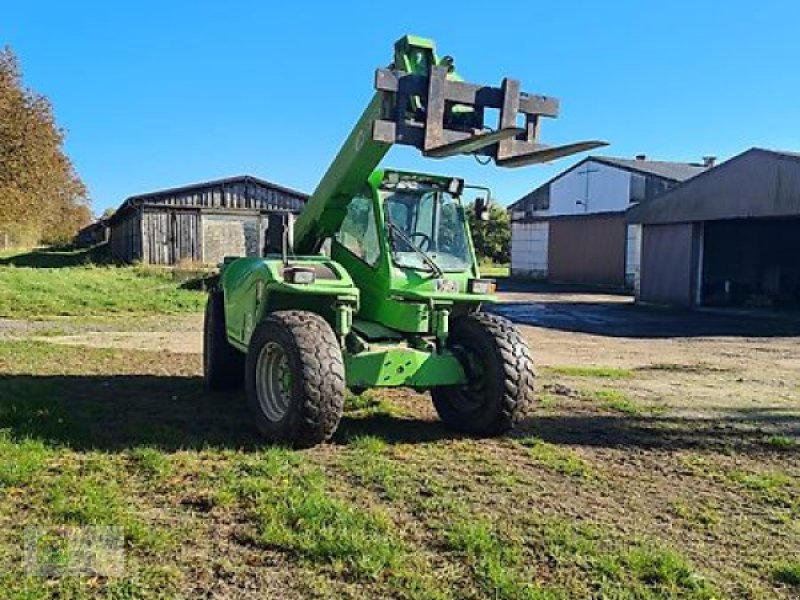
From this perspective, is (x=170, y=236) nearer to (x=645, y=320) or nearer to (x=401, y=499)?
(x=645, y=320)

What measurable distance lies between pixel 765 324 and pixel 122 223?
27.6m

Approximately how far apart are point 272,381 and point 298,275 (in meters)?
0.92

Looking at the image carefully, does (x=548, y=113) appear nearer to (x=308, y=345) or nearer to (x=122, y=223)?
(x=308, y=345)

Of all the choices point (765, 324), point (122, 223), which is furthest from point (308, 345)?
point (122, 223)

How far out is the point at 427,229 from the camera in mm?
6750

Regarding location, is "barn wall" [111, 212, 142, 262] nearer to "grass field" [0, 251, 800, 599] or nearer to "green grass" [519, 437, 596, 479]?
"grass field" [0, 251, 800, 599]

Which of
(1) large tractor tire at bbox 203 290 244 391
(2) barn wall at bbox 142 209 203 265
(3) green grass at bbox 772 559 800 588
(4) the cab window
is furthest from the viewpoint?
(2) barn wall at bbox 142 209 203 265

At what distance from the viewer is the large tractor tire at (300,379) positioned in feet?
18.3

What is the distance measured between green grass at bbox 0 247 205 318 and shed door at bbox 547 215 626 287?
64.5ft

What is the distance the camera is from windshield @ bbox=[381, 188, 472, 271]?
6.53 metres

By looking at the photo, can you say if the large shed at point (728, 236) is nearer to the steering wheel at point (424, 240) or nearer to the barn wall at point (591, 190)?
the barn wall at point (591, 190)

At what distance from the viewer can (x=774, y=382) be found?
10.4 meters

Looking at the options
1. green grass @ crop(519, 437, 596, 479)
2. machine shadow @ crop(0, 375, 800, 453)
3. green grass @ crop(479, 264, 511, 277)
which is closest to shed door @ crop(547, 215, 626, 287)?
green grass @ crop(479, 264, 511, 277)

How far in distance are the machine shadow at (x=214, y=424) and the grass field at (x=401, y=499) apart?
0.03m
